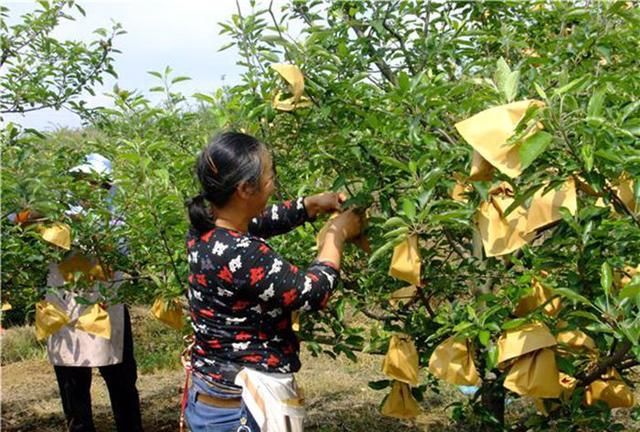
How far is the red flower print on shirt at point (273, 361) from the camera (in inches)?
70.6

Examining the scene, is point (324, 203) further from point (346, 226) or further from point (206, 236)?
point (206, 236)

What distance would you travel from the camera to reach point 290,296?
1682mm

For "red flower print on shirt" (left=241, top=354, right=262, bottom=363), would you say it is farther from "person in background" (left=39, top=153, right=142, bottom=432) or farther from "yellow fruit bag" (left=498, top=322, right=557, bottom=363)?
"person in background" (left=39, top=153, right=142, bottom=432)

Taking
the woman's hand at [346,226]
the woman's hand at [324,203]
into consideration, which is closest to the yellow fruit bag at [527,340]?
the woman's hand at [346,226]

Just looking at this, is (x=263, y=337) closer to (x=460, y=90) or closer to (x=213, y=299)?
(x=213, y=299)

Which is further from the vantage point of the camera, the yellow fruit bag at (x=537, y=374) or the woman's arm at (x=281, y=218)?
the woman's arm at (x=281, y=218)

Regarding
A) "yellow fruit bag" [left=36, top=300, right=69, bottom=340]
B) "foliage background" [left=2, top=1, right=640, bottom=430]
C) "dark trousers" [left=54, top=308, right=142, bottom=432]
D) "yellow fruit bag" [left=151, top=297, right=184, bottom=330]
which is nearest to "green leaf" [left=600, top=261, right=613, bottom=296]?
"foliage background" [left=2, top=1, right=640, bottom=430]

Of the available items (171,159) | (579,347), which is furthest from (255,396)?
(171,159)

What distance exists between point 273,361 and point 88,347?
5.66ft

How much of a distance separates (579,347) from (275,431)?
705 mm

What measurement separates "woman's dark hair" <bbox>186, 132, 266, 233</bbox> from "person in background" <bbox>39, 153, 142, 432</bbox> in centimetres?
112

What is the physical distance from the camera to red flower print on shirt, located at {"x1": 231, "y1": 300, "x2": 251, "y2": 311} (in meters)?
1.74

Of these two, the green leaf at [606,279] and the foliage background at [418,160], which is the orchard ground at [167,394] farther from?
the green leaf at [606,279]

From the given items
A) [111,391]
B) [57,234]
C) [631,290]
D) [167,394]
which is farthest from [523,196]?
[167,394]
